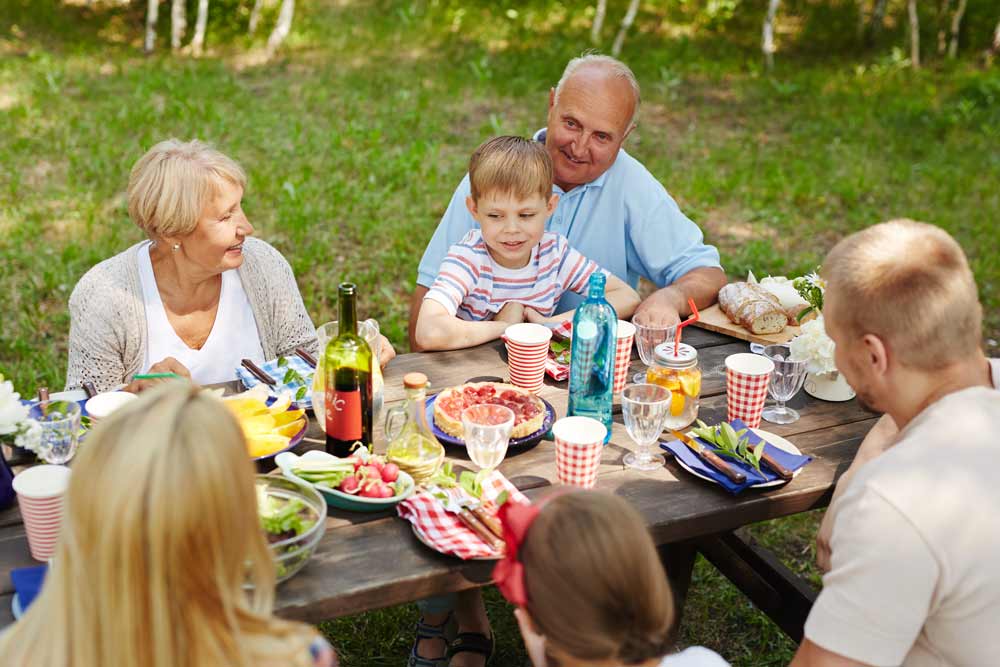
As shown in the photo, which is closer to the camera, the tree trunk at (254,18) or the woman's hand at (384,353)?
the woman's hand at (384,353)

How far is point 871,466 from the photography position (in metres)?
1.85

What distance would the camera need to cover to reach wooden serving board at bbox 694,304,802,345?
10.4 ft

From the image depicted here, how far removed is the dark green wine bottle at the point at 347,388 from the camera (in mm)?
2283

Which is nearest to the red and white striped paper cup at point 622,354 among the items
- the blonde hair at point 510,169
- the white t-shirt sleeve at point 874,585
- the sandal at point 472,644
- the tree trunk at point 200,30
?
the blonde hair at point 510,169

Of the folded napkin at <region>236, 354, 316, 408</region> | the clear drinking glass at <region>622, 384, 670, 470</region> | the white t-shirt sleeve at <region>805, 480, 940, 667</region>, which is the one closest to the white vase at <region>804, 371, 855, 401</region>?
the clear drinking glass at <region>622, 384, 670, 470</region>

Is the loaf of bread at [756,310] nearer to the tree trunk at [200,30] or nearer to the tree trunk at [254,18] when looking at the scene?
the tree trunk at [200,30]

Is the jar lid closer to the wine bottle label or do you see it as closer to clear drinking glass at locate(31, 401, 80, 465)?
the wine bottle label

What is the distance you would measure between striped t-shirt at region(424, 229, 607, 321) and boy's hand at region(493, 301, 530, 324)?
41 millimetres

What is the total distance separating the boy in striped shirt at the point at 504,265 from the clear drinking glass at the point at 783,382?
70 cm

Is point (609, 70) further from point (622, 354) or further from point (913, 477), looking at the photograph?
point (913, 477)

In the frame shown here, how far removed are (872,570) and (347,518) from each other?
1.11 metres

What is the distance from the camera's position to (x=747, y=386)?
8.61 ft

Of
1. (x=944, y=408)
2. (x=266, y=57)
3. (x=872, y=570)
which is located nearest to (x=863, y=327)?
(x=944, y=408)

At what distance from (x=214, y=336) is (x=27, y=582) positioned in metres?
1.47
